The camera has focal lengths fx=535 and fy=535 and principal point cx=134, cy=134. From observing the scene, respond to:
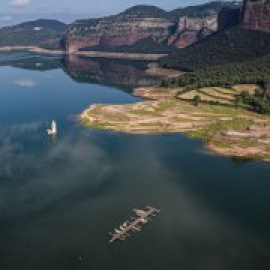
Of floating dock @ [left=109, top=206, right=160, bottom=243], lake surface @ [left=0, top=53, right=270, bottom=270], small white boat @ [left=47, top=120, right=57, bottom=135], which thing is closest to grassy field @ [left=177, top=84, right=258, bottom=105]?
lake surface @ [left=0, top=53, right=270, bottom=270]

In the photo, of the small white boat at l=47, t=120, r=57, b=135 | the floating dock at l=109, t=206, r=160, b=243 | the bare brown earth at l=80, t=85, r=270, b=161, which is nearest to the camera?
the floating dock at l=109, t=206, r=160, b=243

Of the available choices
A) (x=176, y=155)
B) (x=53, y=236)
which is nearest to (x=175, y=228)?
(x=53, y=236)

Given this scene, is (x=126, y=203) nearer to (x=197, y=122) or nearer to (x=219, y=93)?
(x=197, y=122)

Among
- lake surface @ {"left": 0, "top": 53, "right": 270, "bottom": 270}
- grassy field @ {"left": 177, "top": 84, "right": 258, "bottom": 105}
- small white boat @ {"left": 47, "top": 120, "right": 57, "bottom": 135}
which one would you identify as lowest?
lake surface @ {"left": 0, "top": 53, "right": 270, "bottom": 270}

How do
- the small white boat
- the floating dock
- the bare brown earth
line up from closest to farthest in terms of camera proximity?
the floating dock
the bare brown earth
the small white boat

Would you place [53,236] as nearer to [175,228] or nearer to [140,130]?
[175,228]

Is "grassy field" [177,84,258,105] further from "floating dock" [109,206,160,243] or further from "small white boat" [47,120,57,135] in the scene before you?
"floating dock" [109,206,160,243]
